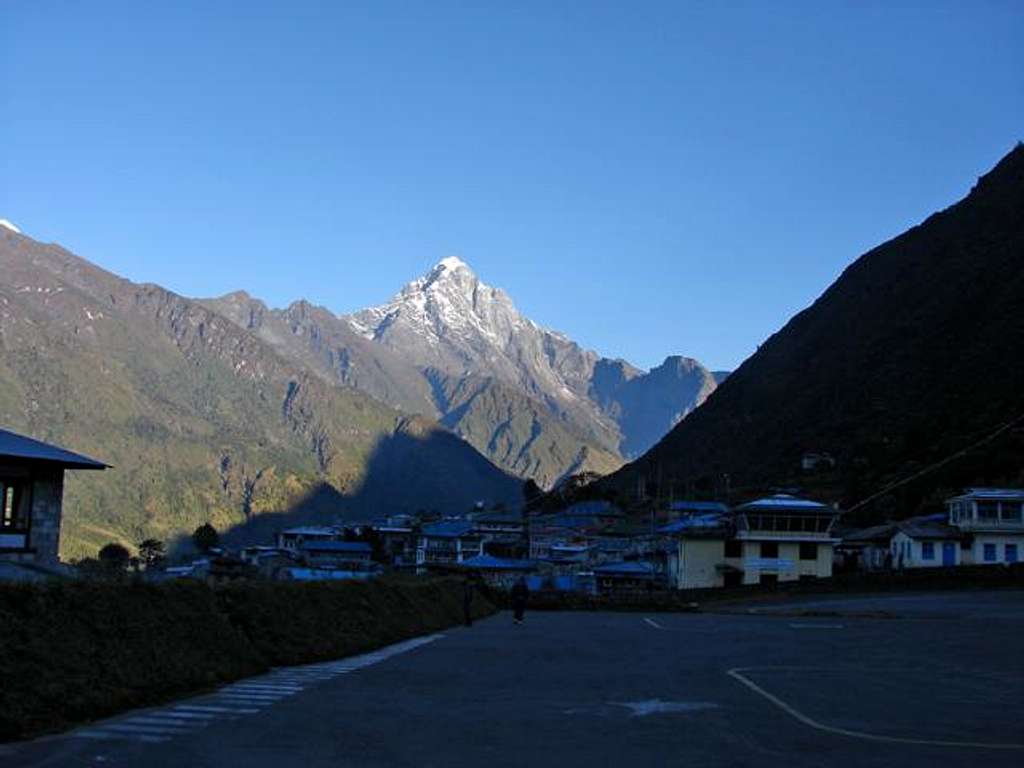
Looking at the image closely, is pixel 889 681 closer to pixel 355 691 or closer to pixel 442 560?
pixel 355 691

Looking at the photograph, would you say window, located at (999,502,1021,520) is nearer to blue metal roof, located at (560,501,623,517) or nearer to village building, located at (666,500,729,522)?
village building, located at (666,500,729,522)

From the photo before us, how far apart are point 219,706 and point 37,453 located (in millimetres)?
12598

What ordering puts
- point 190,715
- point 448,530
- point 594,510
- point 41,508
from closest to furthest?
point 190,715
point 41,508
point 594,510
point 448,530

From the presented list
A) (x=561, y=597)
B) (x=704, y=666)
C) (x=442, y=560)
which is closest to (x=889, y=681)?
(x=704, y=666)

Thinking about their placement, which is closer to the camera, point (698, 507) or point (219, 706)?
point (219, 706)

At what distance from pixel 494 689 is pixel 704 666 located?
4842mm

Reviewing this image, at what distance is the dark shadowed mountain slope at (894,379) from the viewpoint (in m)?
107

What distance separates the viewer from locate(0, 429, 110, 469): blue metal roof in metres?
23.0

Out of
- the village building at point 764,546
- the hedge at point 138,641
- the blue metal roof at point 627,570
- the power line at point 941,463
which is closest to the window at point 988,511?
the village building at point 764,546

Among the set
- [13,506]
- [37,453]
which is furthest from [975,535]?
[13,506]

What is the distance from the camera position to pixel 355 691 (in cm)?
1446

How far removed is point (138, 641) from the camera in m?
13.8

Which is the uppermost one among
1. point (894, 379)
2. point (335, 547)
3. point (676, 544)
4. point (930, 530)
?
point (894, 379)

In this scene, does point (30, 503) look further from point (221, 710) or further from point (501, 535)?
point (501, 535)
